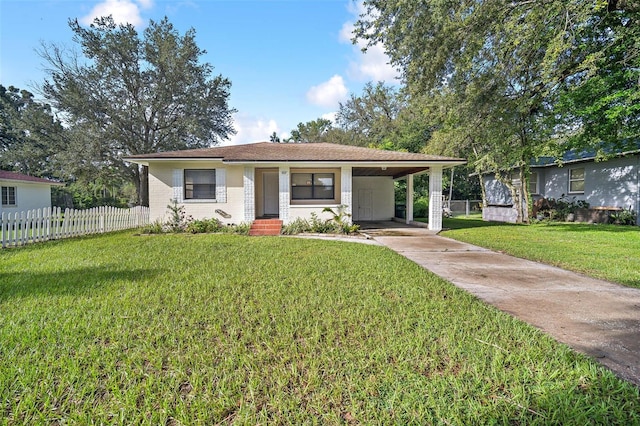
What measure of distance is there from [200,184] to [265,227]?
11.4 feet

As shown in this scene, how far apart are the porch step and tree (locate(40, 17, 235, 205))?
13750 millimetres

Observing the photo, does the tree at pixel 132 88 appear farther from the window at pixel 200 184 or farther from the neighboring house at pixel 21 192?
the window at pixel 200 184

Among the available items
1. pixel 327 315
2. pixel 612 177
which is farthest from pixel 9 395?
pixel 612 177

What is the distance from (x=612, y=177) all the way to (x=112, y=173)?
3080 cm

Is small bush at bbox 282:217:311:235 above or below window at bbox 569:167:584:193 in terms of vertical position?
below

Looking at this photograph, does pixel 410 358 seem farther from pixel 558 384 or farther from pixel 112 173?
pixel 112 173

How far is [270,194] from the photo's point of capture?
14.3 metres

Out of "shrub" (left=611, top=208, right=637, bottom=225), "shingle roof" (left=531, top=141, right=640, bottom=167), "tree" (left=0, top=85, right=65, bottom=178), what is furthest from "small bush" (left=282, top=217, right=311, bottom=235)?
"tree" (left=0, top=85, right=65, bottom=178)

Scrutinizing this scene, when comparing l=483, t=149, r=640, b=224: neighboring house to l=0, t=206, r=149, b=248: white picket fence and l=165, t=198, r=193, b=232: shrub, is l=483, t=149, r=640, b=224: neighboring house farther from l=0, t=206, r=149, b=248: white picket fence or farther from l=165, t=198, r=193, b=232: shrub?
l=0, t=206, r=149, b=248: white picket fence

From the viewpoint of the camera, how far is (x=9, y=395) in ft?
6.41

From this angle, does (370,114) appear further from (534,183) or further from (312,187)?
(312,187)

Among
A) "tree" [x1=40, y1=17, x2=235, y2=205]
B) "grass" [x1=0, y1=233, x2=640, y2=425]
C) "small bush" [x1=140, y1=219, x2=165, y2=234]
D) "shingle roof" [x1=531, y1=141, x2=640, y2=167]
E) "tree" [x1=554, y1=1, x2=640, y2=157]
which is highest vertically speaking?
"tree" [x1=40, y1=17, x2=235, y2=205]

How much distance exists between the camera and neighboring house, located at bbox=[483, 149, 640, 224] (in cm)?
1329

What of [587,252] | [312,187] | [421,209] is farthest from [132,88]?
[587,252]
